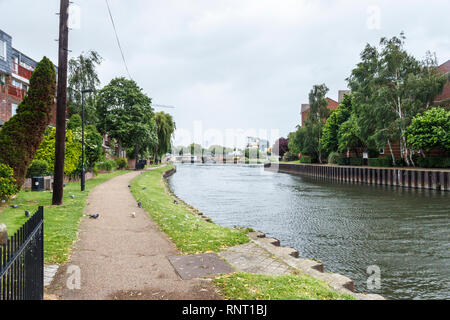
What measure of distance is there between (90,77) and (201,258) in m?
40.0

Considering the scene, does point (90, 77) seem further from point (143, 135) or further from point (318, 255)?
point (318, 255)

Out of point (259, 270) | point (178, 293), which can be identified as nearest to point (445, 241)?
point (259, 270)

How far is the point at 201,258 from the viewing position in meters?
6.29

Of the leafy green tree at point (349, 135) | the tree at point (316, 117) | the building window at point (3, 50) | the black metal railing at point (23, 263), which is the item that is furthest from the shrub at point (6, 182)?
the tree at point (316, 117)

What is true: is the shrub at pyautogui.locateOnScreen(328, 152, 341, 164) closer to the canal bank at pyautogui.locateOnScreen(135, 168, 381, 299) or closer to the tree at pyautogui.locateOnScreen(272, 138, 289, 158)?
the canal bank at pyautogui.locateOnScreen(135, 168, 381, 299)

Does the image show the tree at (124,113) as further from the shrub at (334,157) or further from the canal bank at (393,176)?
the shrub at (334,157)

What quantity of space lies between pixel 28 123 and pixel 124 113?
27.0m

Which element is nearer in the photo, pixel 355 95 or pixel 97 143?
pixel 97 143

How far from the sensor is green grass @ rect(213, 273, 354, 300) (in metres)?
4.35

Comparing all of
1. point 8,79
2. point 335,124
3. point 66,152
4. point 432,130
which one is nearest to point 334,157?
point 335,124

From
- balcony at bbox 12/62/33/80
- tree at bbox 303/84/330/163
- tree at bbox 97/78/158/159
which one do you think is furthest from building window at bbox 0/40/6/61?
tree at bbox 303/84/330/163

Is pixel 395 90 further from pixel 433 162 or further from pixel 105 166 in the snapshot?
pixel 105 166

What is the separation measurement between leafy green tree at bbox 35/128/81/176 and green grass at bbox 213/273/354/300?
16775 millimetres

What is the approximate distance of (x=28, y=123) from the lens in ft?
39.4
